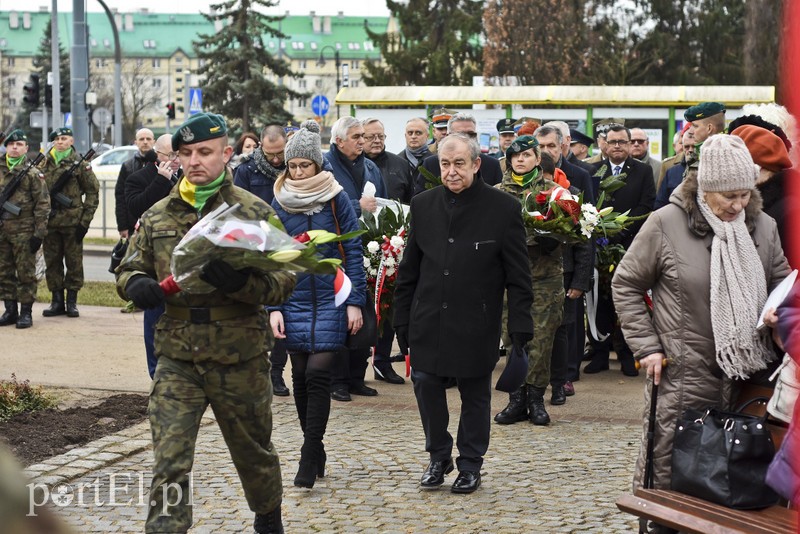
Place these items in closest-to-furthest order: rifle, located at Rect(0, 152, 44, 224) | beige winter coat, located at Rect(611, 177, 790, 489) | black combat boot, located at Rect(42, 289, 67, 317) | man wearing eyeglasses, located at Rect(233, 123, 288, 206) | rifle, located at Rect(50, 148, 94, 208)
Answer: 1. beige winter coat, located at Rect(611, 177, 790, 489)
2. man wearing eyeglasses, located at Rect(233, 123, 288, 206)
3. rifle, located at Rect(0, 152, 44, 224)
4. rifle, located at Rect(50, 148, 94, 208)
5. black combat boot, located at Rect(42, 289, 67, 317)

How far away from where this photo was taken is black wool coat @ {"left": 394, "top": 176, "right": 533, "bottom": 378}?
6727 millimetres

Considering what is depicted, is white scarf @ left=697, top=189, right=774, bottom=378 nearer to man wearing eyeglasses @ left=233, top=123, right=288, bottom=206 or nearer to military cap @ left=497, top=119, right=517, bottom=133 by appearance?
man wearing eyeglasses @ left=233, top=123, right=288, bottom=206

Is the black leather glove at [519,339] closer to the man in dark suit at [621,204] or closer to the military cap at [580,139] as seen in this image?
the man in dark suit at [621,204]

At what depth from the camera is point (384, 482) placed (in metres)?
6.96

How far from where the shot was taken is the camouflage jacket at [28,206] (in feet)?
43.4

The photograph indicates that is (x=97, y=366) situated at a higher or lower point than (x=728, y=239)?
lower

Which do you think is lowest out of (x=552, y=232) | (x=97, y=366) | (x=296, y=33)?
(x=97, y=366)

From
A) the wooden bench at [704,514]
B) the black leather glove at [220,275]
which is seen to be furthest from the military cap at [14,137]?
the wooden bench at [704,514]

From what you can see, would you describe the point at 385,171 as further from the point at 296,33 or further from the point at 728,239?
the point at 296,33

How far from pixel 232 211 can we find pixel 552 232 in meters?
4.11

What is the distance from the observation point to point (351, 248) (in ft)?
23.3

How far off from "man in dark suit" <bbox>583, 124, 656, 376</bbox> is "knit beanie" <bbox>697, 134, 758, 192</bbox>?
5.48 metres

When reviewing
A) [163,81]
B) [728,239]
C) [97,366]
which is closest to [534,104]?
[97,366]

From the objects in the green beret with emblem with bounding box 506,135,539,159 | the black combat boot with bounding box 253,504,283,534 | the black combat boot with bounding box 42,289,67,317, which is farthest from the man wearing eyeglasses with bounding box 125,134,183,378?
the black combat boot with bounding box 42,289,67,317
